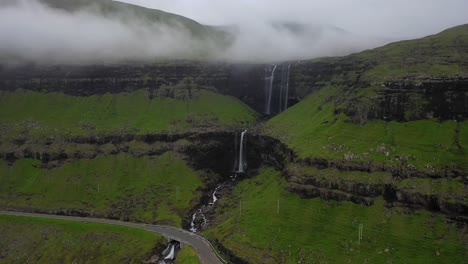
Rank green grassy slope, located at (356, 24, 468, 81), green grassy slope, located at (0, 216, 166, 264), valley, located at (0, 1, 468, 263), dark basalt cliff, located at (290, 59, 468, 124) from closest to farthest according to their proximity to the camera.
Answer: valley, located at (0, 1, 468, 263)
green grassy slope, located at (0, 216, 166, 264)
dark basalt cliff, located at (290, 59, 468, 124)
green grassy slope, located at (356, 24, 468, 81)

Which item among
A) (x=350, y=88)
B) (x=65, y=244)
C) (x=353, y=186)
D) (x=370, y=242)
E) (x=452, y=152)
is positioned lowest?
(x=65, y=244)

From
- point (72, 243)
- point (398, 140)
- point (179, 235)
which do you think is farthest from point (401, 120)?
point (72, 243)

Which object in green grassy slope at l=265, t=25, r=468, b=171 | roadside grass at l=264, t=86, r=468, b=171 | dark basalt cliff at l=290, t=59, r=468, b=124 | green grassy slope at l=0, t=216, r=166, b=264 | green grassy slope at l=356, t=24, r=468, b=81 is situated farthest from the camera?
green grassy slope at l=356, t=24, r=468, b=81

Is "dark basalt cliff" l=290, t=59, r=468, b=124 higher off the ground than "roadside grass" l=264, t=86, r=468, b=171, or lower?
higher

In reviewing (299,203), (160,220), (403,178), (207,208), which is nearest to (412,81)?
(403,178)

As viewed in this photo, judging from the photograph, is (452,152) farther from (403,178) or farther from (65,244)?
(65,244)

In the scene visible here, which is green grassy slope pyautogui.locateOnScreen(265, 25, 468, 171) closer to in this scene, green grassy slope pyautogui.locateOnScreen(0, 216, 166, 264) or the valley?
the valley

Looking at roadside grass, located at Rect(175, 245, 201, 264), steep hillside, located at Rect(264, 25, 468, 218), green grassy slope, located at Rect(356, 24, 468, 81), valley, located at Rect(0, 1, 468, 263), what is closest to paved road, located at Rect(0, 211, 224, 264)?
roadside grass, located at Rect(175, 245, 201, 264)
